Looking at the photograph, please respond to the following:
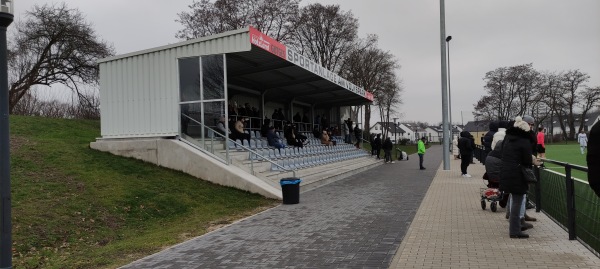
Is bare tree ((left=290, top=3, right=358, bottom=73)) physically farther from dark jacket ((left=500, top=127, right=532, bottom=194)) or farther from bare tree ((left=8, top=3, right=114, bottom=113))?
dark jacket ((left=500, top=127, right=532, bottom=194))

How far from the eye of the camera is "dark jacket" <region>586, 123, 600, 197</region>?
2697mm

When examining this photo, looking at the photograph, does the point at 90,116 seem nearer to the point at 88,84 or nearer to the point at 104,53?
the point at 88,84

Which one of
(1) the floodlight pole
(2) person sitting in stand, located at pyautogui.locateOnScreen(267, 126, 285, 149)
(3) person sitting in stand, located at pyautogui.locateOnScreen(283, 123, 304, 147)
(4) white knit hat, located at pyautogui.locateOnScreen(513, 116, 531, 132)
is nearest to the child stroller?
(4) white knit hat, located at pyautogui.locateOnScreen(513, 116, 531, 132)

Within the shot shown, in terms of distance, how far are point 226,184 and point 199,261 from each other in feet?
23.2

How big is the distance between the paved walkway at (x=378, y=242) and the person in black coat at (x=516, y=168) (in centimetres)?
32

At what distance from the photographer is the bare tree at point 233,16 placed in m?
34.5

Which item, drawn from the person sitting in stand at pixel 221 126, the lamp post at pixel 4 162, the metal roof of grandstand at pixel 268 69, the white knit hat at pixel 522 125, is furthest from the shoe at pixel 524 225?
the person sitting in stand at pixel 221 126

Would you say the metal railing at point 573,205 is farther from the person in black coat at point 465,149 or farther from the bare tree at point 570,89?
the bare tree at point 570,89

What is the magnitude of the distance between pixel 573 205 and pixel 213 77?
34.1 feet

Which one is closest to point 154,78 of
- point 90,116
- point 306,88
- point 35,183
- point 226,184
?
point 226,184

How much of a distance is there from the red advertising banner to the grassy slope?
4.28 meters

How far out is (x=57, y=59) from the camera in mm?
27203

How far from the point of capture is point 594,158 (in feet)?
8.92

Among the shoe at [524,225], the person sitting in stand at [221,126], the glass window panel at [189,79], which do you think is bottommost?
the shoe at [524,225]
